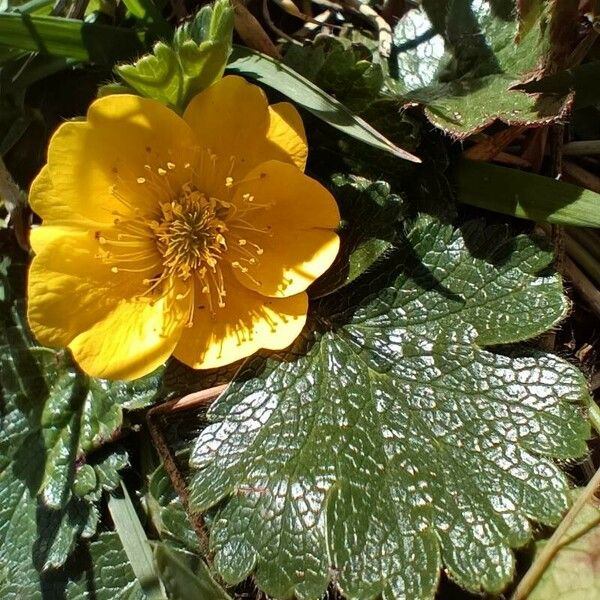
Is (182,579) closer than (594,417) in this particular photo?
Yes

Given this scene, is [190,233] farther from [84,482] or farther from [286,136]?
[84,482]

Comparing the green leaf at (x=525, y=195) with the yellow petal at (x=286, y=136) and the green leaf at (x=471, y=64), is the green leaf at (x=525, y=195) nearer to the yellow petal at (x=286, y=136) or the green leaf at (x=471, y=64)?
the green leaf at (x=471, y=64)

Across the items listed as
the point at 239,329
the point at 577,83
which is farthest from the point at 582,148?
the point at 239,329

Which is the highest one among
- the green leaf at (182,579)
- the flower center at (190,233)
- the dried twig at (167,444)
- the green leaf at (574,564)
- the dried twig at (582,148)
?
the flower center at (190,233)

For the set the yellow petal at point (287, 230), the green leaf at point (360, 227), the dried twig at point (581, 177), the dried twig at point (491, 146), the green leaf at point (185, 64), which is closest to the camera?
the green leaf at point (185, 64)

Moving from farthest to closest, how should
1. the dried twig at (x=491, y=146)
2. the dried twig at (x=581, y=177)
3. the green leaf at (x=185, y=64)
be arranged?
the dried twig at (x=581, y=177) < the dried twig at (x=491, y=146) < the green leaf at (x=185, y=64)

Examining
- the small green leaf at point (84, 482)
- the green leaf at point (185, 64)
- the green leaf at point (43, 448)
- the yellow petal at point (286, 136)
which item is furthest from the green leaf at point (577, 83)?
the small green leaf at point (84, 482)

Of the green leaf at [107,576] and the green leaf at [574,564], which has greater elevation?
the green leaf at [107,576]
